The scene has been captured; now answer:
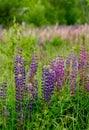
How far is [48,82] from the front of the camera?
4.96 meters

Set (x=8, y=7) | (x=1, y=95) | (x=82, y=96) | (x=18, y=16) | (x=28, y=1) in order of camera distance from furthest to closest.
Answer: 1. (x=28, y=1)
2. (x=18, y=16)
3. (x=8, y=7)
4. (x=82, y=96)
5. (x=1, y=95)

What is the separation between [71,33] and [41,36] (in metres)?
1.04

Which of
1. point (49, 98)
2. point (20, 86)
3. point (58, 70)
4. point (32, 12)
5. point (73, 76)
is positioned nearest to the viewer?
point (20, 86)

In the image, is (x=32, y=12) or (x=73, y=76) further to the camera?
(x=32, y=12)

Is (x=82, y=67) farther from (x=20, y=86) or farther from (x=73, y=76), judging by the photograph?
(x=20, y=86)

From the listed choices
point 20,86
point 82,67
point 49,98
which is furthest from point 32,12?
point 20,86

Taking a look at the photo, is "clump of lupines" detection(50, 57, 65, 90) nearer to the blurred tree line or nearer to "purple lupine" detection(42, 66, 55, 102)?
"purple lupine" detection(42, 66, 55, 102)

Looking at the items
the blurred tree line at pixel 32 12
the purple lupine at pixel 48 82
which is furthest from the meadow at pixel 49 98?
the blurred tree line at pixel 32 12

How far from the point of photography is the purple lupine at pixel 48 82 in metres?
4.93

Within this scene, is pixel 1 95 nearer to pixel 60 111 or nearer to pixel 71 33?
pixel 60 111

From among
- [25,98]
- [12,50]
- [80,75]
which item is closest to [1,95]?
[25,98]

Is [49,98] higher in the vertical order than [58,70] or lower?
lower

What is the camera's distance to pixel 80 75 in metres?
5.48

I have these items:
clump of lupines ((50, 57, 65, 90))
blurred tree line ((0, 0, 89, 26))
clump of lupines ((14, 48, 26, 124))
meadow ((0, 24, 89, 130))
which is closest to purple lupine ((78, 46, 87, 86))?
meadow ((0, 24, 89, 130))
